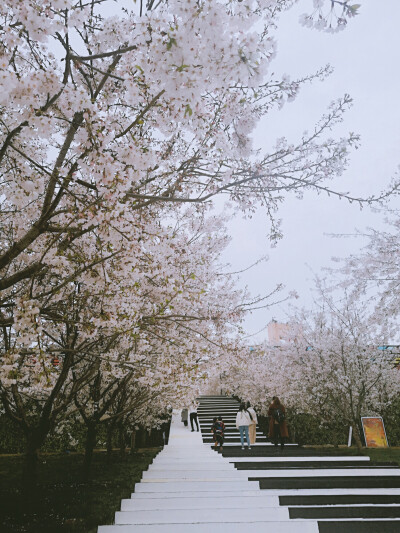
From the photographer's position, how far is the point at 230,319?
767 cm

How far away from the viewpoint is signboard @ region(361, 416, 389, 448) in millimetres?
14055

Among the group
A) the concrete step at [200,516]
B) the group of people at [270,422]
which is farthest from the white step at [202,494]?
the group of people at [270,422]

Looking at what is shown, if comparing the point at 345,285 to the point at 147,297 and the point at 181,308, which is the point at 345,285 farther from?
the point at 147,297

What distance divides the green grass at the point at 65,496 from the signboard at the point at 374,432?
328 inches

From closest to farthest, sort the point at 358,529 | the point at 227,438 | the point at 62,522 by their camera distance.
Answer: the point at 358,529, the point at 62,522, the point at 227,438

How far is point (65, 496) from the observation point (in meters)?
7.59

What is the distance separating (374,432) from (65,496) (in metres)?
11.3

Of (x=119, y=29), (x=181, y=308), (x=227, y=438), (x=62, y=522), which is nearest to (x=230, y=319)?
(x=181, y=308)

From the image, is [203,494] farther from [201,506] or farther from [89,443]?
[89,443]

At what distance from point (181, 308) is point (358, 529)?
4.64 m

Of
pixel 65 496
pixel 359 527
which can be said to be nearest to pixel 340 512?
pixel 359 527

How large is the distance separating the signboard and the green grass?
328 inches

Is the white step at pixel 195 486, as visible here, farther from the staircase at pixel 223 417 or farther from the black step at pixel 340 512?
the staircase at pixel 223 417

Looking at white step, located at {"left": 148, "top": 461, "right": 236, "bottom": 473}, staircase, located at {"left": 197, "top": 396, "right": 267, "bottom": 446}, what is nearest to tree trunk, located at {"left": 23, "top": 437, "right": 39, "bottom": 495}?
white step, located at {"left": 148, "top": 461, "right": 236, "bottom": 473}
